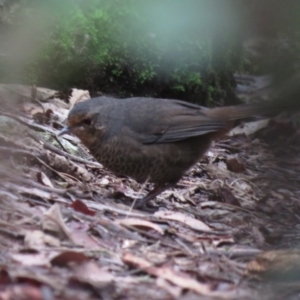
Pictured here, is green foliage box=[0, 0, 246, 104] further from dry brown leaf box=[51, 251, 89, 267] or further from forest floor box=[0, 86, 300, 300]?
dry brown leaf box=[51, 251, 89, 267]

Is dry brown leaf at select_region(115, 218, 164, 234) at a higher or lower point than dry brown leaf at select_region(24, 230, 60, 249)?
lower

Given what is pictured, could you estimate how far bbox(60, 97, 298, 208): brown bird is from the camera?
14.5 feet

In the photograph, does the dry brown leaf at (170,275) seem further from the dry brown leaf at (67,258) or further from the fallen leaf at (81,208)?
the fallen leaf at (81,208)

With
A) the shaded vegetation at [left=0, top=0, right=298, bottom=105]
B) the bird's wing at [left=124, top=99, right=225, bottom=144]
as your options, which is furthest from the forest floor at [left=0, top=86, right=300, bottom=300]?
the shaded vegetation at [left=0, top=0, right=298, bottom=105]

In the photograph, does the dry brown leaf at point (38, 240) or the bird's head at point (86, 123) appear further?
the bird's head at point (86, 123)

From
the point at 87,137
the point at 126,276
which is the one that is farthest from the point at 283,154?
the point at 87,137

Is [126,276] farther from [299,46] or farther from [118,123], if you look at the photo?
[118,123]

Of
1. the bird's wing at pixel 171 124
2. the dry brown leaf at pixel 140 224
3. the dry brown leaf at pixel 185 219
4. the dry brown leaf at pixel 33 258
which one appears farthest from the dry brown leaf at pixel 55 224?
the bird's wing at pixel 171 124

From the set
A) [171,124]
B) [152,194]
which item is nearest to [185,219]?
[152,194]

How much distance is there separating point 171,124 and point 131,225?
1429 millimetres

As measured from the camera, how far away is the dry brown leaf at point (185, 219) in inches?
150

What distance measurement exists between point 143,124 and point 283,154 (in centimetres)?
298

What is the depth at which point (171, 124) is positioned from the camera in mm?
→ 4688

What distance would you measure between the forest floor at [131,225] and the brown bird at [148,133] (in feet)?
0.82
